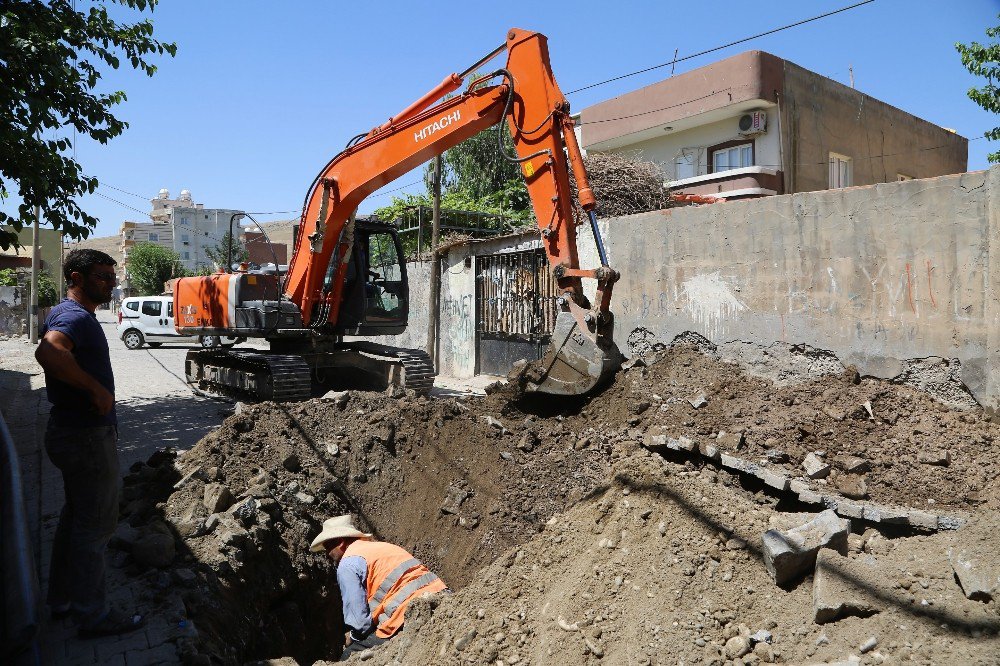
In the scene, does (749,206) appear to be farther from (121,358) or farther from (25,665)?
(121,358)

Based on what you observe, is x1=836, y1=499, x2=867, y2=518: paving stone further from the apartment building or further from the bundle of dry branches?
the apartment building

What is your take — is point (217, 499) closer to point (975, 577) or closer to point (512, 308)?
point (975, 577)

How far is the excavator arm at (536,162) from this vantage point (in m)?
6.04

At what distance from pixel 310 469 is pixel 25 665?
120 inches

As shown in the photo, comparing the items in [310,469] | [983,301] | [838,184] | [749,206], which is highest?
[838,184]

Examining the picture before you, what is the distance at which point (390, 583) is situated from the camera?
13.9ft

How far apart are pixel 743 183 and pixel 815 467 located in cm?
1136

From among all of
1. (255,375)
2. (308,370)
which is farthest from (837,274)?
(255,375)

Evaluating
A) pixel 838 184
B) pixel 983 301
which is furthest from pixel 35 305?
pixel 983 301

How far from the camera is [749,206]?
24.3ft

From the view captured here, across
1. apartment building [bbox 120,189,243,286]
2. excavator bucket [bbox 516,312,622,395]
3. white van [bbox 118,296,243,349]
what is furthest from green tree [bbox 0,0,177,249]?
apartment building [bbox 120,189,243,286]

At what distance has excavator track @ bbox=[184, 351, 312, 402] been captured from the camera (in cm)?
902

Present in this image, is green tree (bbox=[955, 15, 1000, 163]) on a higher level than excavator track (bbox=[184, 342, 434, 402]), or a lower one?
higher

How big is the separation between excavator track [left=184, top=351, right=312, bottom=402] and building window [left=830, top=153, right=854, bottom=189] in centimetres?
1342
